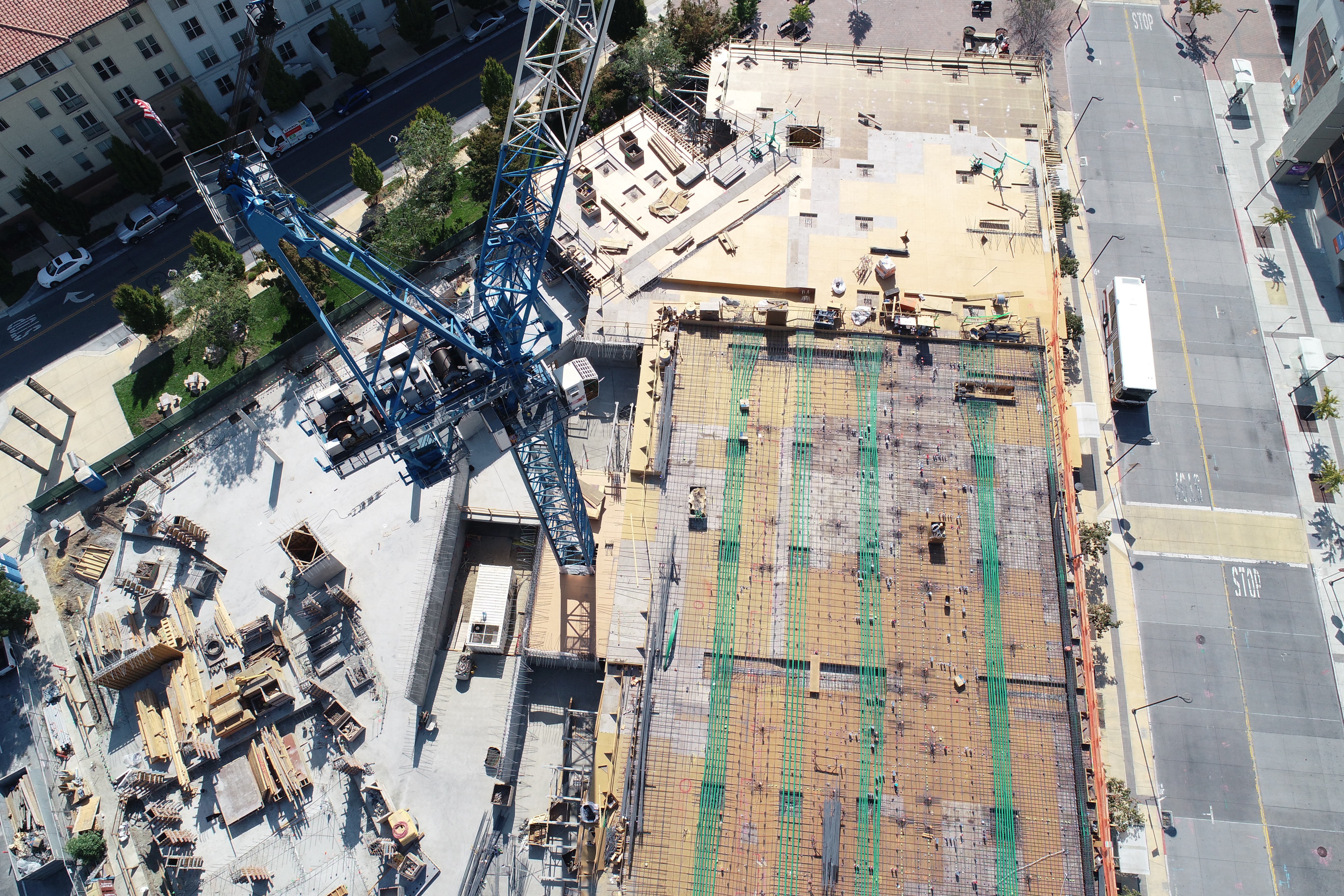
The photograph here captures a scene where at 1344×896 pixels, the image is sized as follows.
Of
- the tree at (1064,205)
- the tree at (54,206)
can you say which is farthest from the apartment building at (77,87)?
the tree at (1064,205)

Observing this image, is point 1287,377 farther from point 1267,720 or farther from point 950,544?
point 950,544

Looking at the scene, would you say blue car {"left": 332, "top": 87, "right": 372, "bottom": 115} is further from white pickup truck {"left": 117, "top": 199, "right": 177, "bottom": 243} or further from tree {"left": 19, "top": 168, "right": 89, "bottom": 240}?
tree {"left": 19, "top": 168, "right": 89, "bottom": 240}

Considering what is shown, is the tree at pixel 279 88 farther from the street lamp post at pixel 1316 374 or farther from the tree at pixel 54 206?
the street lamp post at pixel 1316 374

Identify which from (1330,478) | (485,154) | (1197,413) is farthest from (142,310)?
(1330,478)

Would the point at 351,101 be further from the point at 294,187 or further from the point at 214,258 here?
the point at 214,258

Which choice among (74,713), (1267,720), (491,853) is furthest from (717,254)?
(74,713)

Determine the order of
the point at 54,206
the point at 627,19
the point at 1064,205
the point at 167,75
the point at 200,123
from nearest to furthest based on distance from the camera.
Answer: the point at 54,206 < the point at 1064,205 < the point at 200,123 < the point at 167,75 < the point at 627,19

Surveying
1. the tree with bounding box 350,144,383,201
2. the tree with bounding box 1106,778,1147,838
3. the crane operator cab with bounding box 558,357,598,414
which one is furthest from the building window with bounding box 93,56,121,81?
the tree with bounding box 1106,778,1147,838

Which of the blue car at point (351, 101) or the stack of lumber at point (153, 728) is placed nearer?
the stack of lumber at point (153, 728)
